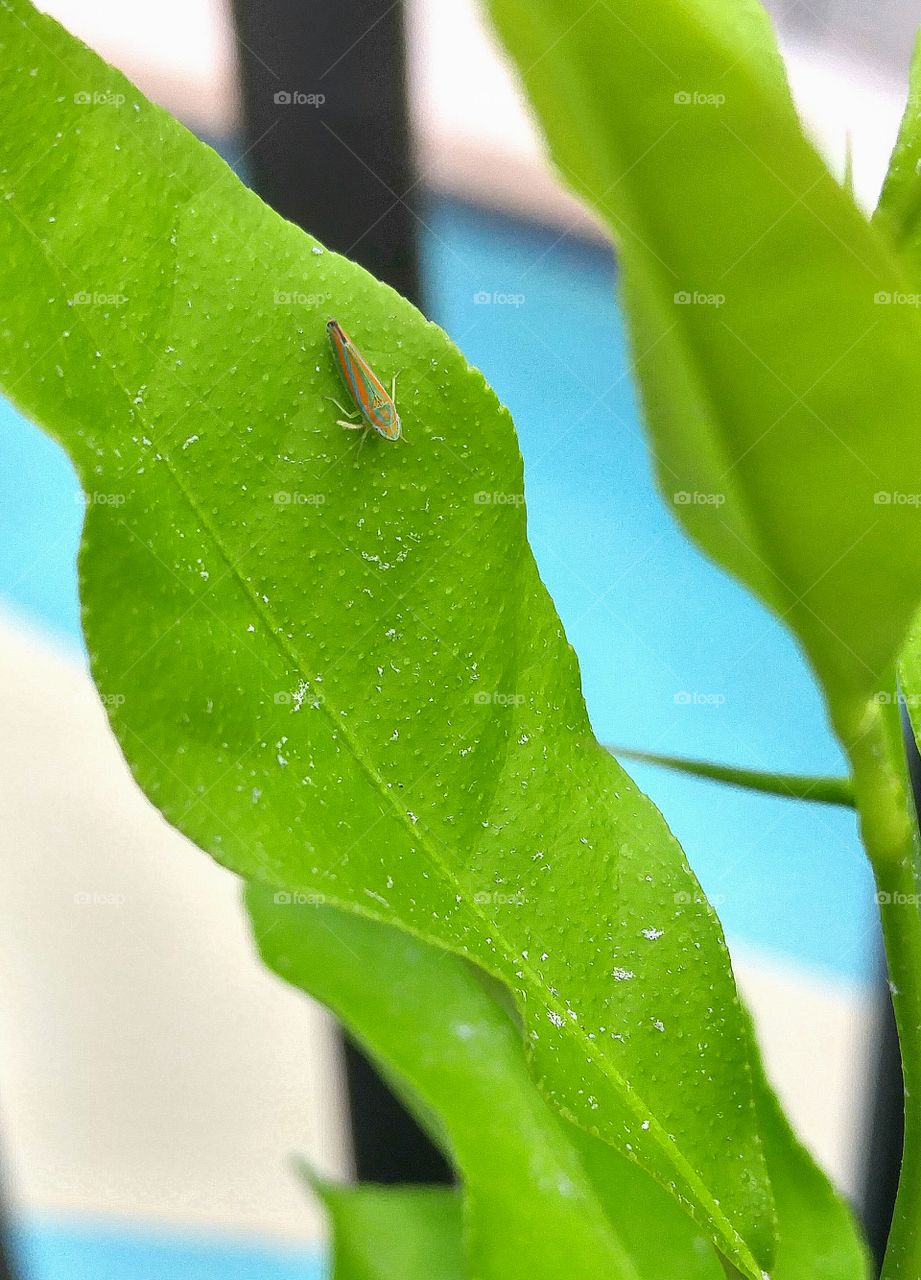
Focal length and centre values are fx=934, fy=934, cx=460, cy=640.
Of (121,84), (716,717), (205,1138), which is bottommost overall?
(205,1138)

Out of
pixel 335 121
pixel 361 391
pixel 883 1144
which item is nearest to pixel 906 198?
pixel 361 391

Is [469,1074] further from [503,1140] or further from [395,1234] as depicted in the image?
[395,1234]

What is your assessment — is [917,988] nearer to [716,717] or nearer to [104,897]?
[716,717]

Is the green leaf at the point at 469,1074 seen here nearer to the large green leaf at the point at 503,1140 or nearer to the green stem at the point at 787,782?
the large green leaf at the point at 503,1140

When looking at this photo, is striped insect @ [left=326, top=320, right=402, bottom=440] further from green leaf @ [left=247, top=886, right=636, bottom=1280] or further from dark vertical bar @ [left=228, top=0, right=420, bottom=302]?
dark vertical bar @ [left=228, top=0, right=420, bottom=302]

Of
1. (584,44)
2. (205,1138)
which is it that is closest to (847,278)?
(584,44)
